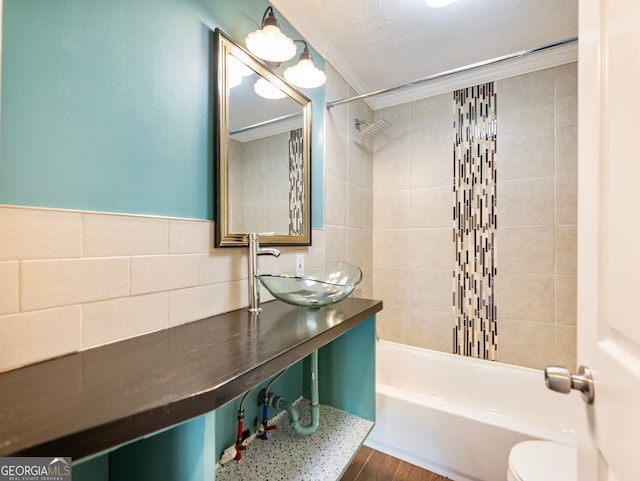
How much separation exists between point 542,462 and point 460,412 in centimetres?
38

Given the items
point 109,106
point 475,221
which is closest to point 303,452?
point 109,106

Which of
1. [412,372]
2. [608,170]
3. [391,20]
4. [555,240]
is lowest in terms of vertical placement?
[412,372]

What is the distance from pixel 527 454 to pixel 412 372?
1021 millimetres

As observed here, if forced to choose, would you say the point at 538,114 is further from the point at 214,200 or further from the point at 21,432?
the point at 21,432

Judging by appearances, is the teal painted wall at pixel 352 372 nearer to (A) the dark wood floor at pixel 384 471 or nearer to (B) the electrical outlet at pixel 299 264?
(B) the electrical outlet at pixel 299 264

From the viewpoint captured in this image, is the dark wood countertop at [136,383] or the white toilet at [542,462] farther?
the white toilet at [542,462]

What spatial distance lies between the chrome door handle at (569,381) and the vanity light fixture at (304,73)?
136 cm

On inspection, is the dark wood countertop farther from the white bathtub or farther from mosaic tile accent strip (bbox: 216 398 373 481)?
the white bathtub

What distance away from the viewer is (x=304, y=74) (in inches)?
52.1

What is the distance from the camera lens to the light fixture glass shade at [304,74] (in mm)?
1308

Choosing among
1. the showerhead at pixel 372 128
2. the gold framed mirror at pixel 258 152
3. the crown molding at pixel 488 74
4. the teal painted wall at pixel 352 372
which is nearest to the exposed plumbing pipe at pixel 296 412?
the teal painted wall at pixel 352 372

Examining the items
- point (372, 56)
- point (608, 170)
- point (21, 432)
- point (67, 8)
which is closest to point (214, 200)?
point (67, 8)

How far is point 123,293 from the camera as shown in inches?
30.6

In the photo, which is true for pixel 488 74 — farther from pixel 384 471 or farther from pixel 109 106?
pixel 384 471
